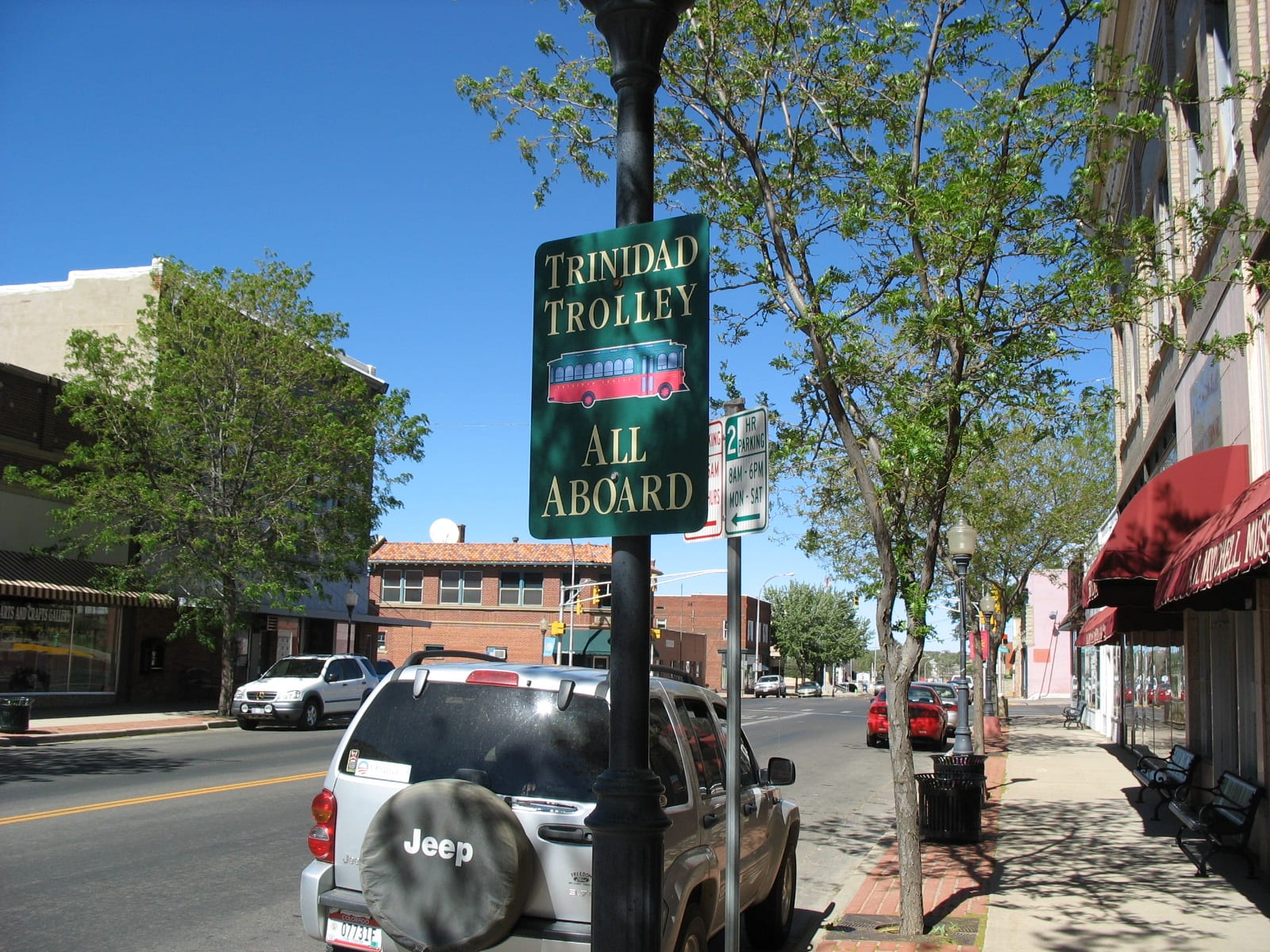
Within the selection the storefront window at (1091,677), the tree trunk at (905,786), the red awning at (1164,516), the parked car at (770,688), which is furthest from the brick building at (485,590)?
the tree trunk at (905,786)

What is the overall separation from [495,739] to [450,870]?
2.40 ft

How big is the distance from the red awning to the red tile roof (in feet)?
147

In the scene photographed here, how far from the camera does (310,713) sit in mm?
25781

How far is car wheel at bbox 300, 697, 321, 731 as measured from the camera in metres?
25.5

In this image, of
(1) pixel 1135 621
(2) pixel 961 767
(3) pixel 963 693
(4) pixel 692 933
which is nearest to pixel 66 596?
(3) pixel 963 693

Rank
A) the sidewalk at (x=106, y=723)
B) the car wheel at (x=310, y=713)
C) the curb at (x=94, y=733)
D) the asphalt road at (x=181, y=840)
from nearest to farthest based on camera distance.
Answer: the asphalt road at (x=181, y=840), the curb at (x=94, y=733), the sidewalk at (x=106, y=723), the car wheel at (x=310, y=713)

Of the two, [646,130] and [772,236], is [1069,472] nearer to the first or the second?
[772,236]

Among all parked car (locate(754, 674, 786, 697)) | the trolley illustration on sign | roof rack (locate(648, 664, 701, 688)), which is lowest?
parked car (locate(754, 674, 786, 697))

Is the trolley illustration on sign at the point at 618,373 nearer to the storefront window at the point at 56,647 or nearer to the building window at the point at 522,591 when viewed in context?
the storefront window at the point at 56,647

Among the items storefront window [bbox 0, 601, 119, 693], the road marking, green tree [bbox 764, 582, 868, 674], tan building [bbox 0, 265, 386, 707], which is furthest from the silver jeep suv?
green tree [bbox 764, 582, 868, 674]

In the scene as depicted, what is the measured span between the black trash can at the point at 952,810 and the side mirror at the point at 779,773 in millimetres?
4826

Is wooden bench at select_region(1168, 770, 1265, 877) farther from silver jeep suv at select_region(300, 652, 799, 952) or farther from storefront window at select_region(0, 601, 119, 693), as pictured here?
storefront window at select_region(0, 601, 119, 693)

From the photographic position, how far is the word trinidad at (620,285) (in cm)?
366

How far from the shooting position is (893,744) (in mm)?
8180
